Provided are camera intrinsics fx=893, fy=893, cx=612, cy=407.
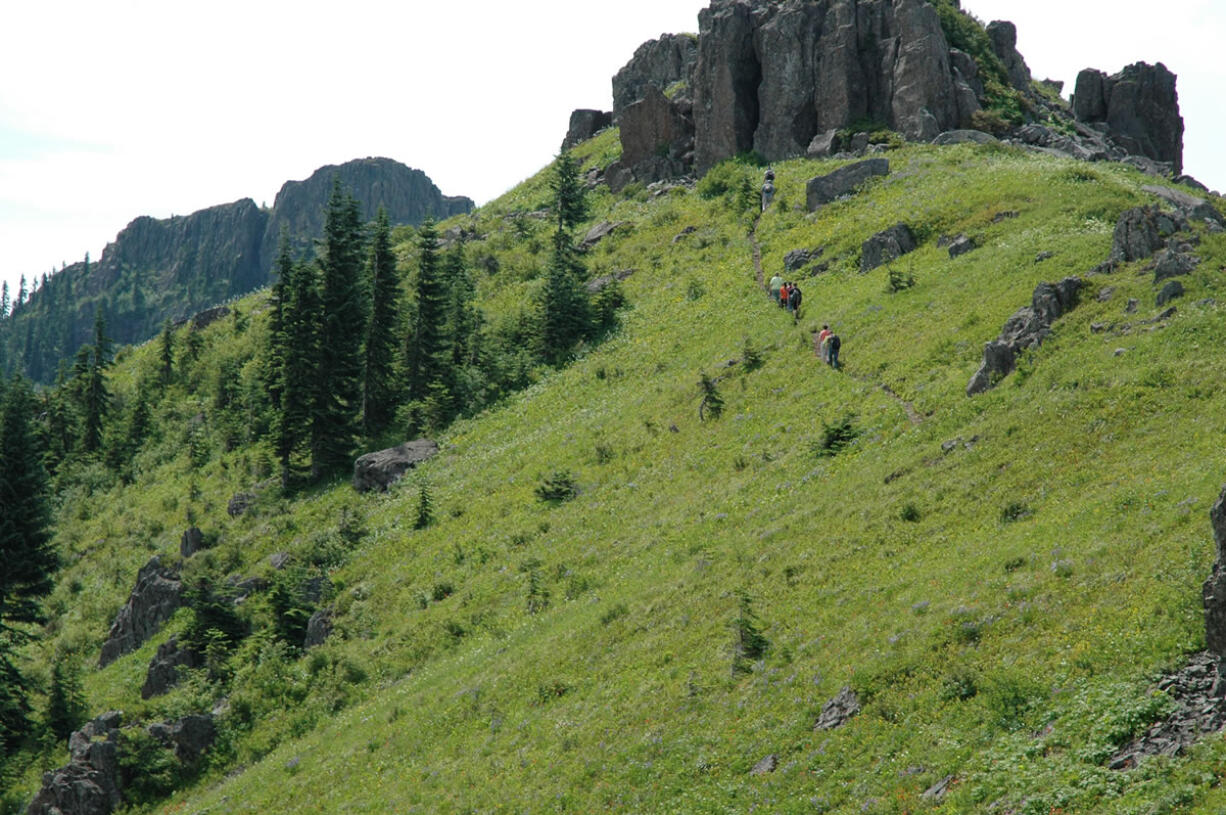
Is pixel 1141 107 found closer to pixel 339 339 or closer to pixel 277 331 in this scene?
pixel 339 339

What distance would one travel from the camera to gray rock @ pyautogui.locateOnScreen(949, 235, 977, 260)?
43162mm

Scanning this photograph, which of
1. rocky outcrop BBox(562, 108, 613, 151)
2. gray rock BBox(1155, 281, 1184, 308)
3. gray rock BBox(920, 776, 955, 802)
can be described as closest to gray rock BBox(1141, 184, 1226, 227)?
gray rock BBox(1155, 281, 1184, 308)

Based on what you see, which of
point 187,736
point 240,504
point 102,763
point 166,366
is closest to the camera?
point 102,763

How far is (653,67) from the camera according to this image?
112 metres

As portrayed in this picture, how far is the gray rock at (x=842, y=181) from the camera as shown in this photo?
59741 millimetres

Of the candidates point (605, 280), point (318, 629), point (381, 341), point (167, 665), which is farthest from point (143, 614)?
point (605, 280)

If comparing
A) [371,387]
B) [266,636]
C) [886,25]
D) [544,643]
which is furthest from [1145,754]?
[886,25]

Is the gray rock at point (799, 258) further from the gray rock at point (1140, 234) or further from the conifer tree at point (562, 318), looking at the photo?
the gray rock at point (1140, 234)

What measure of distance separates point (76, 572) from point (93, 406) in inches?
1247

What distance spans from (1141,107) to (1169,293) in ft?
194

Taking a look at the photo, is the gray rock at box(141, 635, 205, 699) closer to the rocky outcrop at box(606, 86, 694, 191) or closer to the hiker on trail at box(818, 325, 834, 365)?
the hiker on trail at box(818, 325, 834, 365)

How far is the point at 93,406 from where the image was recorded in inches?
3155

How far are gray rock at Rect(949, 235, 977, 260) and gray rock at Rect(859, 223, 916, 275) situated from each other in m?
3.38

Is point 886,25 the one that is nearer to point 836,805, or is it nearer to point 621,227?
point 621,227
